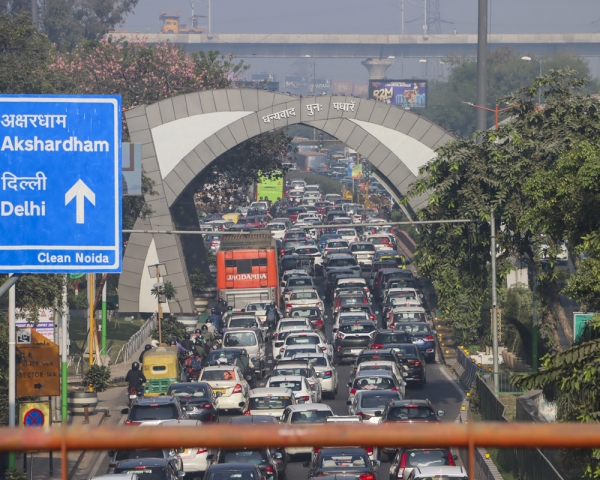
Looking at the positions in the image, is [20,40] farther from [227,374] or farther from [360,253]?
[360,253]

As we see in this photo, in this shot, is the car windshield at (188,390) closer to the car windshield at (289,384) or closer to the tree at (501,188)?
the car windshield at (289,384)

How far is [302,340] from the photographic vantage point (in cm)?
3591

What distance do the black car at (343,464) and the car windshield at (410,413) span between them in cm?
347

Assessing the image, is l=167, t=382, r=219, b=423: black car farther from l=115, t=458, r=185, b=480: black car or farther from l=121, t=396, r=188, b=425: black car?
l=115, t=458, r=185, b=480: black car

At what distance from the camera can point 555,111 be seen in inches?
1078

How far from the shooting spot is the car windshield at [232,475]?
1744cm

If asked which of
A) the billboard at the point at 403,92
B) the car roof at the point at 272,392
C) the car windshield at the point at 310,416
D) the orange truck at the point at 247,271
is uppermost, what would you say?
the billboard at the point at 403,92

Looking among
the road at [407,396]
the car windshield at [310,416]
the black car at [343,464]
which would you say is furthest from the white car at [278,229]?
the black car at [343,464]

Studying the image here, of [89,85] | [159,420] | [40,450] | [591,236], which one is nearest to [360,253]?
[89,85]

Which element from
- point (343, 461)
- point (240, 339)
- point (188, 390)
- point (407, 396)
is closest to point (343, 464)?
point (343, 461)

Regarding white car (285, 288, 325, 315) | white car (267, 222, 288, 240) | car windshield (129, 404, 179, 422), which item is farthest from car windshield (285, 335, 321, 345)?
white car (267, 222, 288, 240)

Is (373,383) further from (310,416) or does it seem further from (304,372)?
(310,416)

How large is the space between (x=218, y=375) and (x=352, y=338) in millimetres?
10206

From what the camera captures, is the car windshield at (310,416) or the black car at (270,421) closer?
the black car at (270,421)
